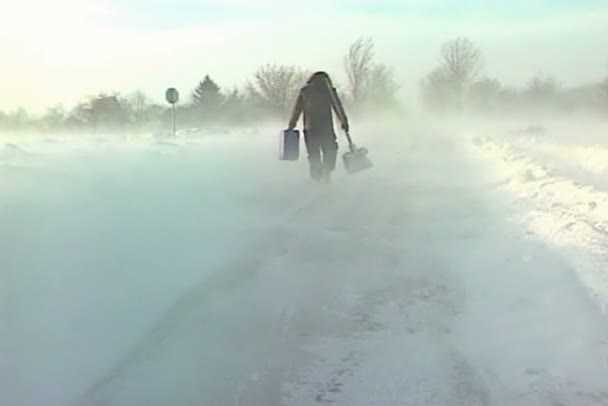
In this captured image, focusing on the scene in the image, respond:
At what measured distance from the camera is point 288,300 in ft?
21.8

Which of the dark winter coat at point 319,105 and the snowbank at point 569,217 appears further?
the dark winter coat at point 319,105

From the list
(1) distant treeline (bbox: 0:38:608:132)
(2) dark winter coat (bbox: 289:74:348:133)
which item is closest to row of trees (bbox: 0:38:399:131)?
(1) distant treeline (bbox: 0:38:608:132)

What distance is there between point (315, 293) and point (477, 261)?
1.94 meters

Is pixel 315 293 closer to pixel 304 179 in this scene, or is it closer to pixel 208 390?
pixel 208 390

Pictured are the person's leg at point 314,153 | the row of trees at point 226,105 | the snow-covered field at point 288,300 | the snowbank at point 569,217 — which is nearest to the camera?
the snow-covered field at point 288,300

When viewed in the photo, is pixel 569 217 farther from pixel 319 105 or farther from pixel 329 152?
pixel 319 105

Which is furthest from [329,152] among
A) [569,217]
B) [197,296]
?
[197,296]

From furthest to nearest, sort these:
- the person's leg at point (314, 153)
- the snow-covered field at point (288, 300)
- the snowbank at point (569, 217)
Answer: the person's leg at point (314, 153)
the snowbank at point (569, 217)
the snow-covered field at point (288, 300)

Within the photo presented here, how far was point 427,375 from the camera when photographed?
504 centimetres

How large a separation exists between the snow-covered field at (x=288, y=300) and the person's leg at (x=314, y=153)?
10.0 ft

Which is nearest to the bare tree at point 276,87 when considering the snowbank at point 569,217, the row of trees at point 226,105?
the row of trees at point 226,105

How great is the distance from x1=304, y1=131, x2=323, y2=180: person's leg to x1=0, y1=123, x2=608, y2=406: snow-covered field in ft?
10.0

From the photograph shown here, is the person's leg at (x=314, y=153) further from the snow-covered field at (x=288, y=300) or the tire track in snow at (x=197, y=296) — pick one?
the tire track in snow at (x=197, y=296)

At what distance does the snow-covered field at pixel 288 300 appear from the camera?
4891 millimetres
